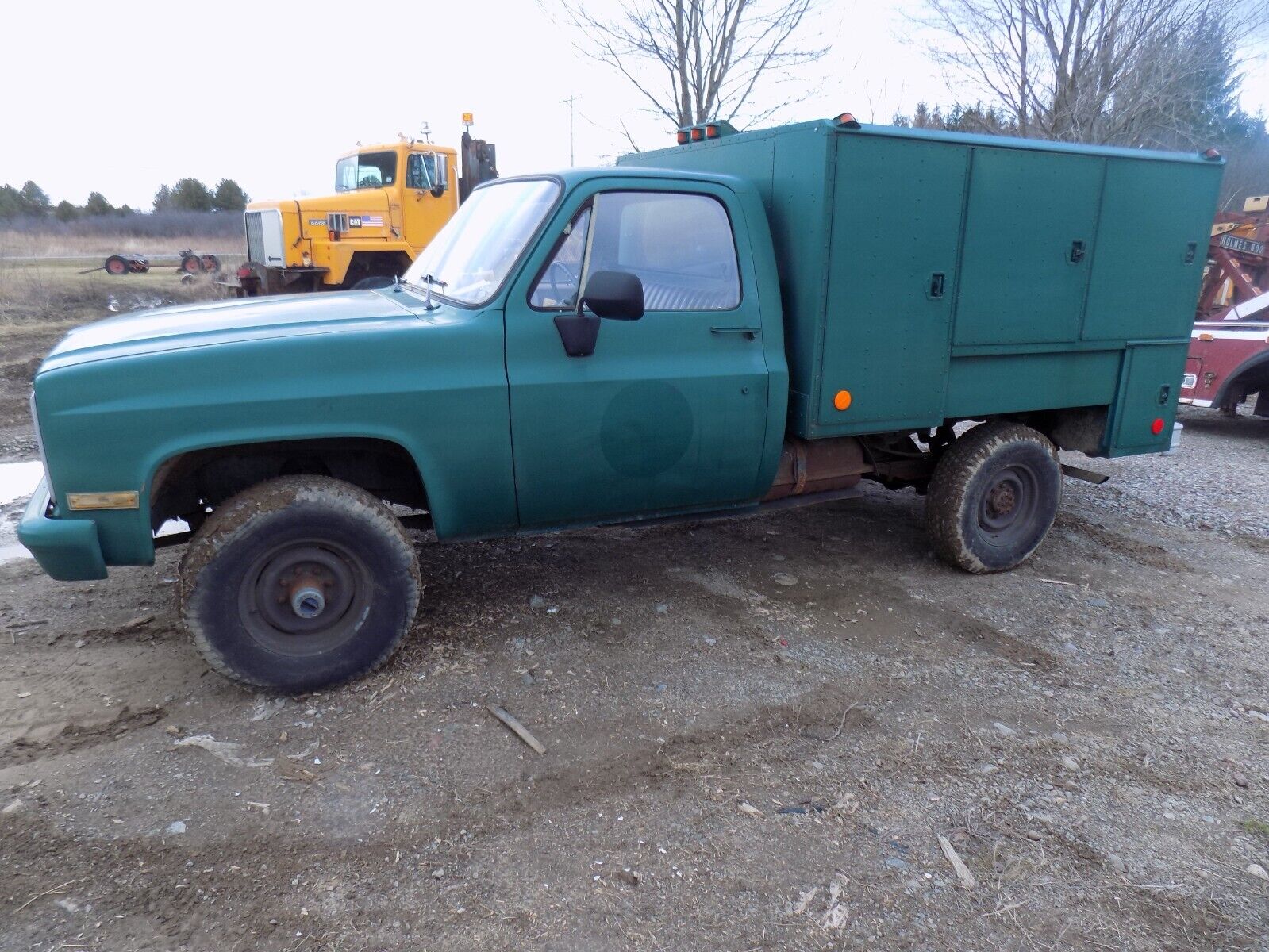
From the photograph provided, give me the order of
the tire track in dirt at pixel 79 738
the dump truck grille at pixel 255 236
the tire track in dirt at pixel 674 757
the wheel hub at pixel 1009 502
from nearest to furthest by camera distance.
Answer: the tire track in dirt at pixel 674 757 < the tire track in dirt at pixel 79 738 < the wheel hub at pixel 1009 502 < the dump truck grille at pixel 255 236

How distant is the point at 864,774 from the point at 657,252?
7.91ft

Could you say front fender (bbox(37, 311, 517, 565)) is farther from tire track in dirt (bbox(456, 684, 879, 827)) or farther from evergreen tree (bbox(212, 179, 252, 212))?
evergreen tree (bbox(212, 179, 252, 212))

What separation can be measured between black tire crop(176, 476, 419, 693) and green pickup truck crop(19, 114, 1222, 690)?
1 cm

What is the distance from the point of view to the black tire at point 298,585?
3.46 meters

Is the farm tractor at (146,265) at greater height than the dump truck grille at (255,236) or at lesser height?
lesser

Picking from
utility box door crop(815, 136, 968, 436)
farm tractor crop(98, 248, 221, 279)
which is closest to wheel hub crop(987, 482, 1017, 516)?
utility box door crop(815, 136, 968, 436)

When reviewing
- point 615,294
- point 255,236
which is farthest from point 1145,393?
point 255,236

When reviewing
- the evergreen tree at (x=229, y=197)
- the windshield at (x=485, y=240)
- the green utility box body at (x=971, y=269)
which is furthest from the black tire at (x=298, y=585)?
the evergreen tree at (x=229, y=197)

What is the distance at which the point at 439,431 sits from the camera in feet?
12.0

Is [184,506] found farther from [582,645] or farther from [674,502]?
[674,502]

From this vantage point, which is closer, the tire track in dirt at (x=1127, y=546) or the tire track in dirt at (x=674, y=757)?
the tire track in dirt at (x=674, y=757)

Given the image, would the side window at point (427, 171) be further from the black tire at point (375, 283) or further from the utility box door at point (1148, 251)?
the utility box door at point (1148, 251)

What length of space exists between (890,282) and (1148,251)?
183 cm

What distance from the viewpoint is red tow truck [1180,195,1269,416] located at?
29.6ft
